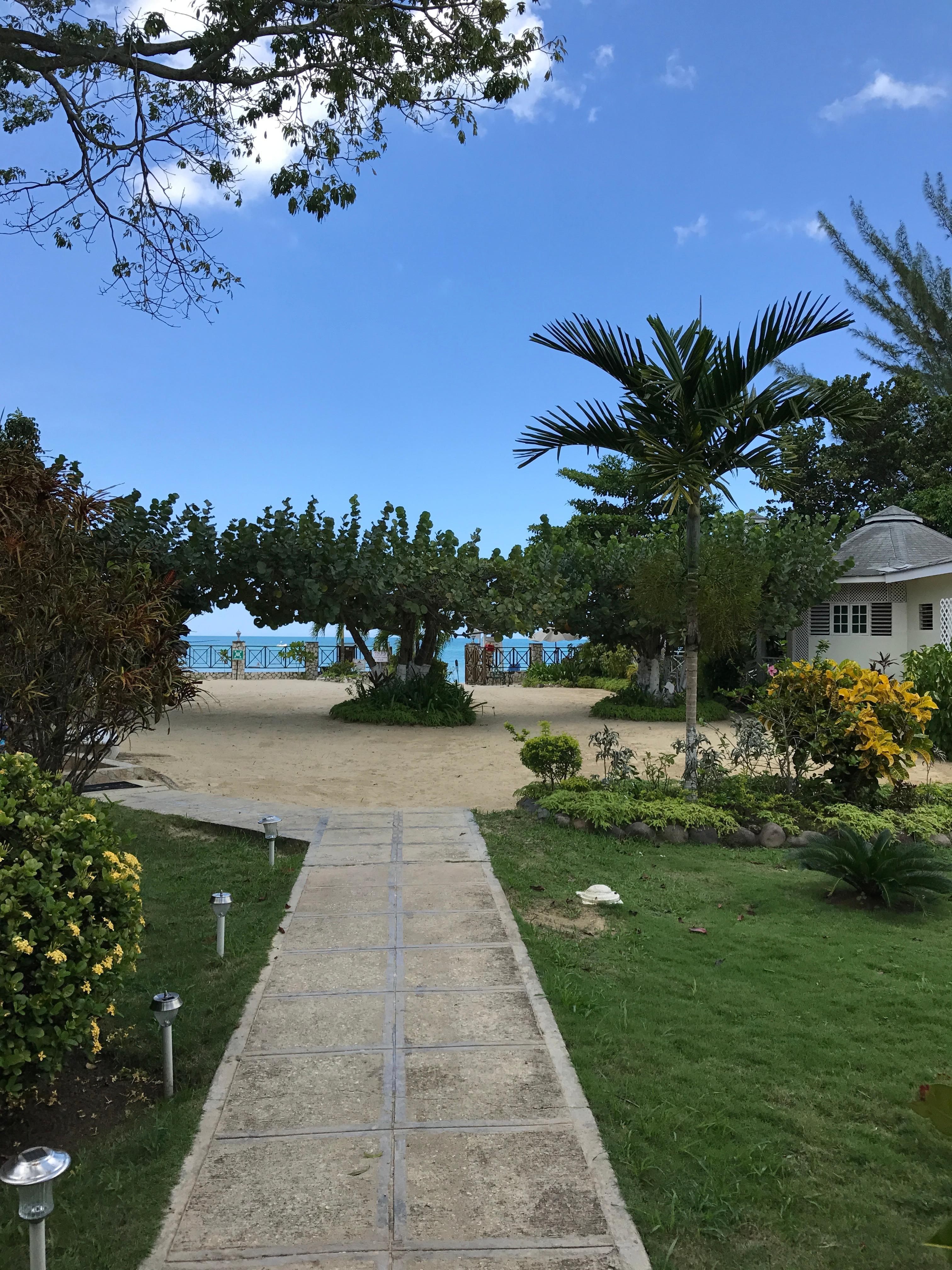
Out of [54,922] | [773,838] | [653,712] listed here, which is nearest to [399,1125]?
[54,922]

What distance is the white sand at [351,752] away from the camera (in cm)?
1005

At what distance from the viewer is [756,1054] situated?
373cm

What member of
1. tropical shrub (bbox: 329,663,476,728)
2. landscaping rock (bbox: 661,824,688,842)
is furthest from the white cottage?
landscaping rock (bbox: 661,824,688,842)

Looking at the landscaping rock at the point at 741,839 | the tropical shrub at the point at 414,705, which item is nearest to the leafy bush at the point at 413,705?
the tropical shrub at the point at 414,705

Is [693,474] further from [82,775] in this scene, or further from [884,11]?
[884,11]

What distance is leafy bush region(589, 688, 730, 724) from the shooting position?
17.2 metres

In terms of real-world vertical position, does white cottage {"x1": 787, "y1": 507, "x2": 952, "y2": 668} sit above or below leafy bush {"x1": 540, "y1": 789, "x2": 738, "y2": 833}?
above

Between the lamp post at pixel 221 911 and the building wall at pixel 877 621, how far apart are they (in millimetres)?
17633

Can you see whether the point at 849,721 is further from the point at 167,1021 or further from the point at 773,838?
the point at 167,1021

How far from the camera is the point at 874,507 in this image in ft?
92.1

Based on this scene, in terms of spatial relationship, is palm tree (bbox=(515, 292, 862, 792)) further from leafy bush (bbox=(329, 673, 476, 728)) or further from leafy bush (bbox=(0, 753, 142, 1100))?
leafy bush (bbox=(329, 673, 476, 728))

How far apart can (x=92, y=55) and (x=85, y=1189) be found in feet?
30.6

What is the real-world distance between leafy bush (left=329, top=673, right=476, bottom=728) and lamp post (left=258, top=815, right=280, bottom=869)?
29.4ft

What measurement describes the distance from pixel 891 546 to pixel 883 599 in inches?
55.3
